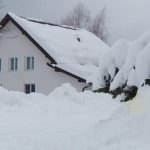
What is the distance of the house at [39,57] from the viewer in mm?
28109

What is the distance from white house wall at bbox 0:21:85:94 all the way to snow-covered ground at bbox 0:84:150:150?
18.4m

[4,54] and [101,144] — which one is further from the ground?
[101,144]

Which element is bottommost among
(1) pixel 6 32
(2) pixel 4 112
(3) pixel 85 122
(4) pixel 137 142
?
(1) pixel 6 32

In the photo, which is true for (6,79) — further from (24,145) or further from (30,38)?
(24,145)

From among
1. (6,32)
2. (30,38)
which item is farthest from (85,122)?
(6,32)

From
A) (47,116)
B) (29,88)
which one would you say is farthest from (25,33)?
(47,116)

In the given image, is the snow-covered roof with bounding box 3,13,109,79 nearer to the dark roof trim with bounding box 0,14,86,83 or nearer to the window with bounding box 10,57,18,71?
the dark roof trim with bounding box 0,14,86,83

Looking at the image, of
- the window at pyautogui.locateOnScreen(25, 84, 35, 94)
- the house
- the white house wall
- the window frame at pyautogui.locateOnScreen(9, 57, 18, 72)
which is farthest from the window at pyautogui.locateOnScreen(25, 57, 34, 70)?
the window at pyautogui.locateOnScreen(25, 84, 35, 94)

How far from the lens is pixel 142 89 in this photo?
20.3 feet

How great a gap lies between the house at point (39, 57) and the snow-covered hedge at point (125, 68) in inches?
760

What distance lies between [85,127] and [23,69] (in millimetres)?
23287

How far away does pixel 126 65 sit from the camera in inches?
265

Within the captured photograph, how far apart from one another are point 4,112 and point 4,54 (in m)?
21.4

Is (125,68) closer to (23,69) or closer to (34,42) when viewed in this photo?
(34,42)
